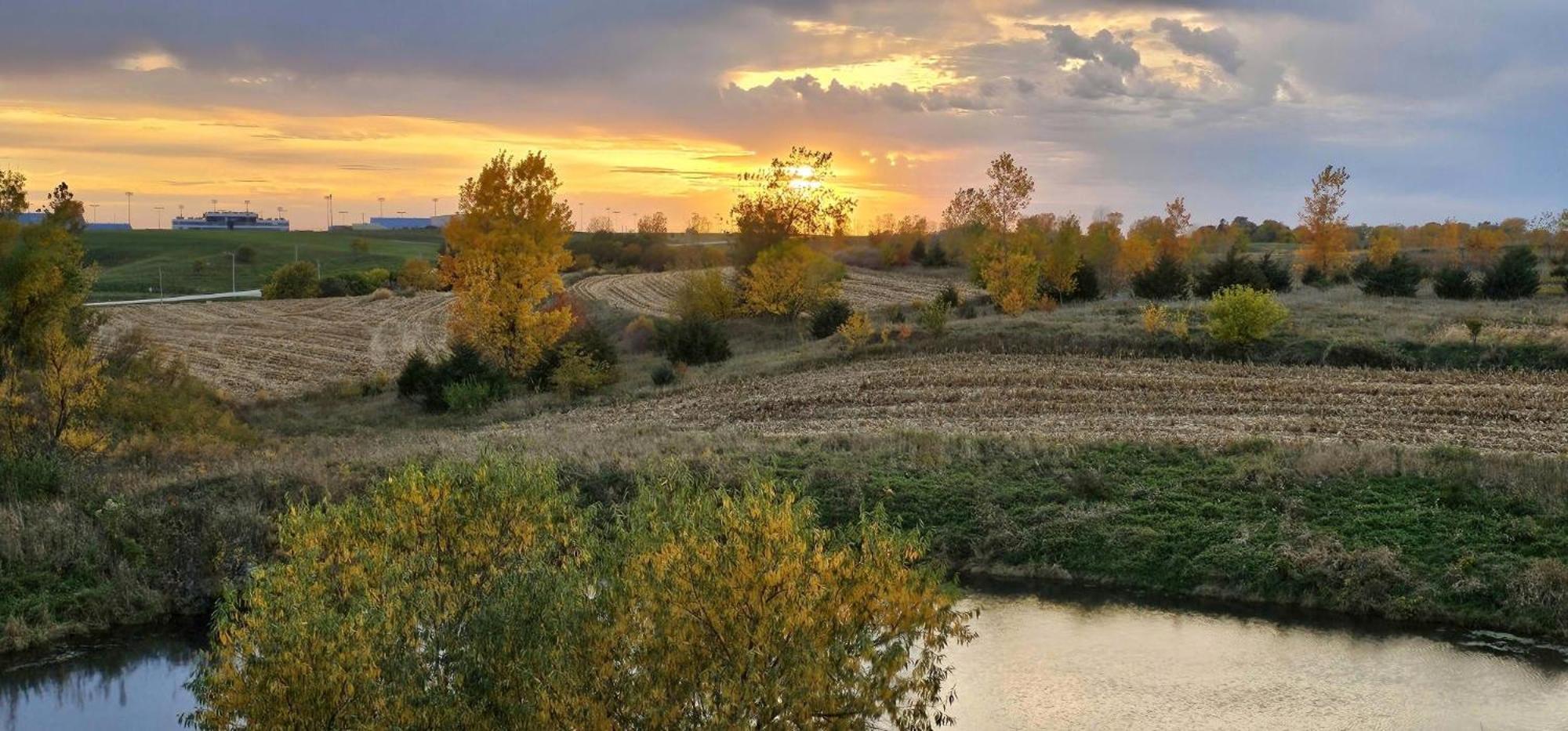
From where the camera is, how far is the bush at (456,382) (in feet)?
156

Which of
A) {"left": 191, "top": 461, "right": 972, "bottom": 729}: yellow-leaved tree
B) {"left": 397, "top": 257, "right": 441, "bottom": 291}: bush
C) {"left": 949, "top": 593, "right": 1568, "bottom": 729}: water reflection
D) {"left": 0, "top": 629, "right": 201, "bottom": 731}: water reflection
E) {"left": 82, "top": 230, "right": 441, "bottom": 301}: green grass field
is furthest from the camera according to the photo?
{"left": 82, "top": 230, "right": 441, "bottom": 301}: green grass field

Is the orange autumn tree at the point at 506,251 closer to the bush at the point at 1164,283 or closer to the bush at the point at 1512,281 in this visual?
the bush at the point at 1164,283

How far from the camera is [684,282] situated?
7912 cm

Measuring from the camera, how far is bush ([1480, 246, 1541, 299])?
6575 centimetres

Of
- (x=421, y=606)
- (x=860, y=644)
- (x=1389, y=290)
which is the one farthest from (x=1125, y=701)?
(x=1389, y=290)

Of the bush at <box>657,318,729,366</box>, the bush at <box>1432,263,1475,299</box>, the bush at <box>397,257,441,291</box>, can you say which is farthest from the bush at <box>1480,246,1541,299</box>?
the bush at <box>397,257,441,291</box>

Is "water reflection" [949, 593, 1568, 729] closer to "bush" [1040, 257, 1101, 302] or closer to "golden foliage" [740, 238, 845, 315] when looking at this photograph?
"golden foliage" [740, 238, 845, 315]

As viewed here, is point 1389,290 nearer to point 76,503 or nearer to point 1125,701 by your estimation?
point 1125,701

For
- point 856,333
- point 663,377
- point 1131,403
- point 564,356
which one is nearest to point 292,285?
point 564,356

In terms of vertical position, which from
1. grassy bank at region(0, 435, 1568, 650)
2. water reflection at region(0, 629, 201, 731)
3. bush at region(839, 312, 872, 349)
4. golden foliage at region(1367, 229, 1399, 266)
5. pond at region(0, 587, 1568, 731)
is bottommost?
water reflection at region(0, 629, 201, 731)

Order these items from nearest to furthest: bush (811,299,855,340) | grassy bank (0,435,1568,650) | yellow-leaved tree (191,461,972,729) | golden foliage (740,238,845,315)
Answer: yellow-leaved tree (191,461,972,729) → grassy bank (0,435,1568,650) → bush (811,299,855,340) → golden foliage (740,238,845,315)

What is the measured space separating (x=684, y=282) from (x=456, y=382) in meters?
31.6

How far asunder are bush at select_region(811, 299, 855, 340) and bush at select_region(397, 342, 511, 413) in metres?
18.6

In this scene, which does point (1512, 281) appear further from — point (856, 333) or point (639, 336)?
point (639, 336)
